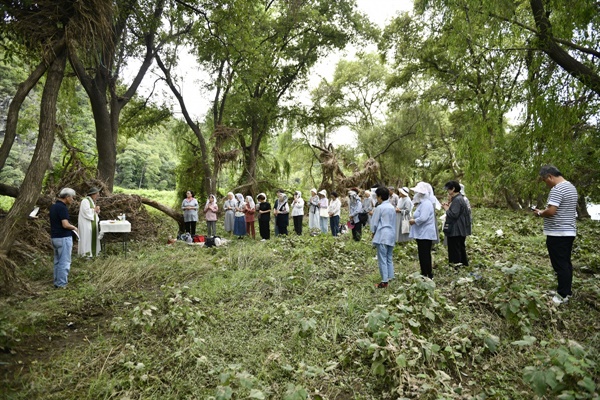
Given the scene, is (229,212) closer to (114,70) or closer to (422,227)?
(114,70)

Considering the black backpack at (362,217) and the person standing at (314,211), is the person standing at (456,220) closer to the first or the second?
the black backpack at (362,217)

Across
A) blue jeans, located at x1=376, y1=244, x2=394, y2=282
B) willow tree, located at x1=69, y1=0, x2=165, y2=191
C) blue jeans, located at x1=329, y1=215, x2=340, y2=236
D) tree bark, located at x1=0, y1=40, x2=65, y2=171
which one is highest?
willow tree, located at x1=69, y1=0, x2=165, y2=191

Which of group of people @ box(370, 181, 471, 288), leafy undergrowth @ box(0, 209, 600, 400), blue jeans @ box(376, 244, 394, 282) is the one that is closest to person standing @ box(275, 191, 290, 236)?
leafy undergrowth @ box(0, 209, 600, 400)

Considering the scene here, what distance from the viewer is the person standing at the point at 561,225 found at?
182 inches

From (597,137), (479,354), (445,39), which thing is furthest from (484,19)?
(479,354)

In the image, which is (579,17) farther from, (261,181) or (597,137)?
(261,181)

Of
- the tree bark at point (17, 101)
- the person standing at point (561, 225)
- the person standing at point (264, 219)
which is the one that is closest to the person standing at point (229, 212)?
the person standing at point (264, 219)

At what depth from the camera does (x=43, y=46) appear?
602cm

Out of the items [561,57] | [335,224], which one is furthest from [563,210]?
[335,224]

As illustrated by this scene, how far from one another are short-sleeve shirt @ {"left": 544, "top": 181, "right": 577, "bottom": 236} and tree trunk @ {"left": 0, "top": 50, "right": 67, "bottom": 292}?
304 inches

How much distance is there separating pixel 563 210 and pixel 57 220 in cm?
796

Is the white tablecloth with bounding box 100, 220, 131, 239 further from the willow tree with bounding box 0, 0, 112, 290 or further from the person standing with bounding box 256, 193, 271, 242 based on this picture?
the person standing with bounding box 256, 193, 271, 242

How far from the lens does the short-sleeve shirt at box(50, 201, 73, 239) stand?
632 centimetres

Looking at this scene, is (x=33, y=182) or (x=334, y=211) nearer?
(x=33, y=182)
